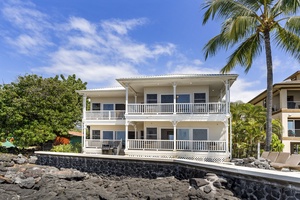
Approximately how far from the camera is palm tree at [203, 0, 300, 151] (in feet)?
40.5

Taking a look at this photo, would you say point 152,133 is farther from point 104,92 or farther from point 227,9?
point 227,9

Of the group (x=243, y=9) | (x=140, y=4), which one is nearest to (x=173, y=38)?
(x=140, y=4)

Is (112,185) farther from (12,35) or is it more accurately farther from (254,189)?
(12,35)

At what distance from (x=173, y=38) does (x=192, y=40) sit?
1711mm

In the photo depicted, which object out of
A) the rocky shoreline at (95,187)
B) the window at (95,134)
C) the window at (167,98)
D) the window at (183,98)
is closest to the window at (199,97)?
the window at (183,98)

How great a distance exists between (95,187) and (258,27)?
12167mm

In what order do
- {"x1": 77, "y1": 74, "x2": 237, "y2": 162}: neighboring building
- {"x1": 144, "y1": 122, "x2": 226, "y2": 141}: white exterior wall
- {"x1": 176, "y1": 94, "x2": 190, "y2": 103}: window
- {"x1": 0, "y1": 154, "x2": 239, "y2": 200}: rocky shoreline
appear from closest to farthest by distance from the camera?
{"x1": 0, "y1": 154, "x2": 239, "y2": 200}: rocky shoreline, {"x1": 77, "y1": 74, "x2": 237, "y2": 162}: neighboring building, {"x1": 144, "y1": 122, "x2": 226, "y2": 141}: white exterior wall, {"x1": 176, "y1": 94, "x2": 190, "y2": 103}: window

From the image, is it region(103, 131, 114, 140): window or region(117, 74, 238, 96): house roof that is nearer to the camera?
region(117, 74, 238, 96): house roof

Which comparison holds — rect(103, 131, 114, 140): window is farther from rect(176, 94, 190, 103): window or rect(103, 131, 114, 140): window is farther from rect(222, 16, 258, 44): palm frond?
rect(222, 16, 258, 44): palm frond

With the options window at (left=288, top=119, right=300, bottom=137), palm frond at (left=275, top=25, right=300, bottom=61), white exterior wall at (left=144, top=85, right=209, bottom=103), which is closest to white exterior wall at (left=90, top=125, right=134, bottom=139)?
white exterior wall at (left=144, top=85, right=209, bottom=103)

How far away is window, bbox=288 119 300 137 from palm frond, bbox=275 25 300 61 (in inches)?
427

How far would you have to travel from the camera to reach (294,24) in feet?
40.2

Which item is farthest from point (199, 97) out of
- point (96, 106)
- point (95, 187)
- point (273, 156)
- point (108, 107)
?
point (95, 187)

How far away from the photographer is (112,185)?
10.1 meters
